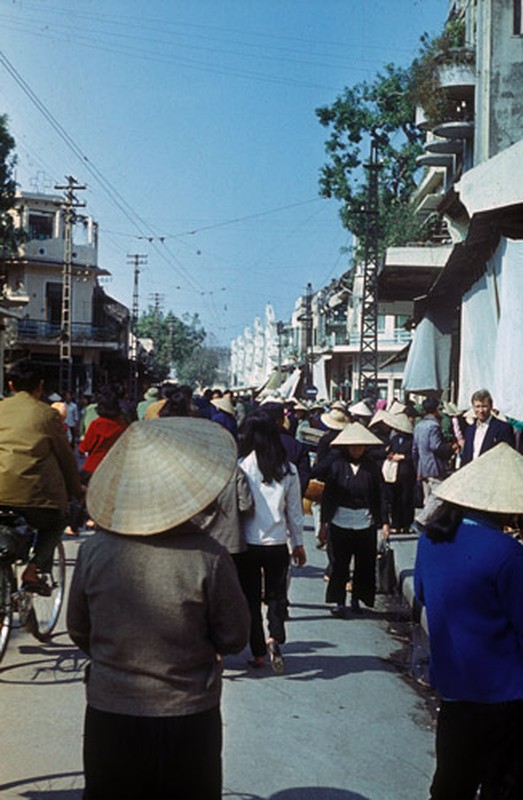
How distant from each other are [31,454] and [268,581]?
6.04 ft

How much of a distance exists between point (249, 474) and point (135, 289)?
229 feet

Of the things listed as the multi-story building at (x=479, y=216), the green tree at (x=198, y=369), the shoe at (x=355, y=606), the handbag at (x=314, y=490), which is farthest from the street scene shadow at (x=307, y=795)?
the green tree at (x=198, y=369)

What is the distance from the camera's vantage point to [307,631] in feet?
25.9

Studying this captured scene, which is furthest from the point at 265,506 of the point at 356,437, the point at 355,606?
the point at 355,606

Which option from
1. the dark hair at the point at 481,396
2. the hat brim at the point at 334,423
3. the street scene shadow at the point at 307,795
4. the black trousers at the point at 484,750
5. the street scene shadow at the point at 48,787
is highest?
the dark hair at the point at 481,396

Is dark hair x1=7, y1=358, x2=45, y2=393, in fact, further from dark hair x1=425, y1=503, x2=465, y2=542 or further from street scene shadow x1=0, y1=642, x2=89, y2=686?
dark hair x1=425, y1=503, x2=465, y2=542

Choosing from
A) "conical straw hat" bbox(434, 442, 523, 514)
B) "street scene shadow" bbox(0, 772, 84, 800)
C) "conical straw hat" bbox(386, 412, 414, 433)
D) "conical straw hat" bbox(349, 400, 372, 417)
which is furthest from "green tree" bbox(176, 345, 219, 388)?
"conical straw hat" bbox(434, 442, 523, 514)

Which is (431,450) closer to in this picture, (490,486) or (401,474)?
(401,474)

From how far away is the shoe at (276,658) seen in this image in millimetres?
6570

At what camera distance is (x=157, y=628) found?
9.47ft

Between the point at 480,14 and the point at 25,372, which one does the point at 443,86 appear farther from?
the point at 25,372

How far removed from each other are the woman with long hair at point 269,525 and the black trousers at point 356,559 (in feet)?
5.24

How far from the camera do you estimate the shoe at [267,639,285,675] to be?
657 centimetres

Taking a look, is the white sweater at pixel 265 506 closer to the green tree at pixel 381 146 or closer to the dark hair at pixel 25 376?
the dark hair at pixel 25 376
